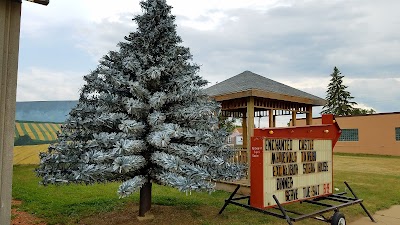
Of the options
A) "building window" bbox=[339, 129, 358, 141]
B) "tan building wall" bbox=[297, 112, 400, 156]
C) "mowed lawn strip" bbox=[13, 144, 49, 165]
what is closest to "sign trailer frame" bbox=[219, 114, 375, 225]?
"mowed lawn strip" bbox=[13, 144, 49, 165]

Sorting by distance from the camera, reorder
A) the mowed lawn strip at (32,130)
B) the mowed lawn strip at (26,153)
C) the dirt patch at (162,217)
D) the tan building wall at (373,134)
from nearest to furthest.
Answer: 1. the dirt patch at (162,217)
2. the mowed lawn strip at (26,153)
3. the mowed lawn strip at (32,130)
4. the tan building wall at (373,134)

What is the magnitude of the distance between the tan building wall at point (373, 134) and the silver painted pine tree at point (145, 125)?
3125 centimetres

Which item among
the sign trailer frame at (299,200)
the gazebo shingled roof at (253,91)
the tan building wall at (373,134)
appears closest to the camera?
the sign trailer frame at (299,200)

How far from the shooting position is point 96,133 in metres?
5.71

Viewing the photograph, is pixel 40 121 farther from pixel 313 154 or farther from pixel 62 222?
pixel 313 154

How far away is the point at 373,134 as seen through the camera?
3266 cm

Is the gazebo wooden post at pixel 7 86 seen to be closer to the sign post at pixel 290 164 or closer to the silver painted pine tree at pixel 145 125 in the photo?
the silver painted pine tree at pixel 145 125

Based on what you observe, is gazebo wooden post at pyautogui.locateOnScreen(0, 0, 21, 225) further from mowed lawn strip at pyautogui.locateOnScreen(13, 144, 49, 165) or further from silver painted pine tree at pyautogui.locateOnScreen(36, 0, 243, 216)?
mowed lawn strip at pyautogui.locateOnScreen(13, 144, 49, 165)

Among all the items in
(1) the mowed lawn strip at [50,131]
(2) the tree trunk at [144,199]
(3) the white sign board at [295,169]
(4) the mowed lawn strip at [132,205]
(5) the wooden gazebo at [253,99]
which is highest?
(5) the wooden gazebo at [253,99]

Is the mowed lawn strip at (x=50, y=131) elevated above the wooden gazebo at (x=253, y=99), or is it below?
below

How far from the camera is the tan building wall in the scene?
31.3 m

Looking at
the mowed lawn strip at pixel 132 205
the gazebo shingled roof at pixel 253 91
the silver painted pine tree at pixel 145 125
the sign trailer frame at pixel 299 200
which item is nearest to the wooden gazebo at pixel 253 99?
the gazebo shingled roof at pixel 253 91

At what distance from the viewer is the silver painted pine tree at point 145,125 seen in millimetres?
5152

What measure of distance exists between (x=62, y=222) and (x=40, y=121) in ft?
38.9
